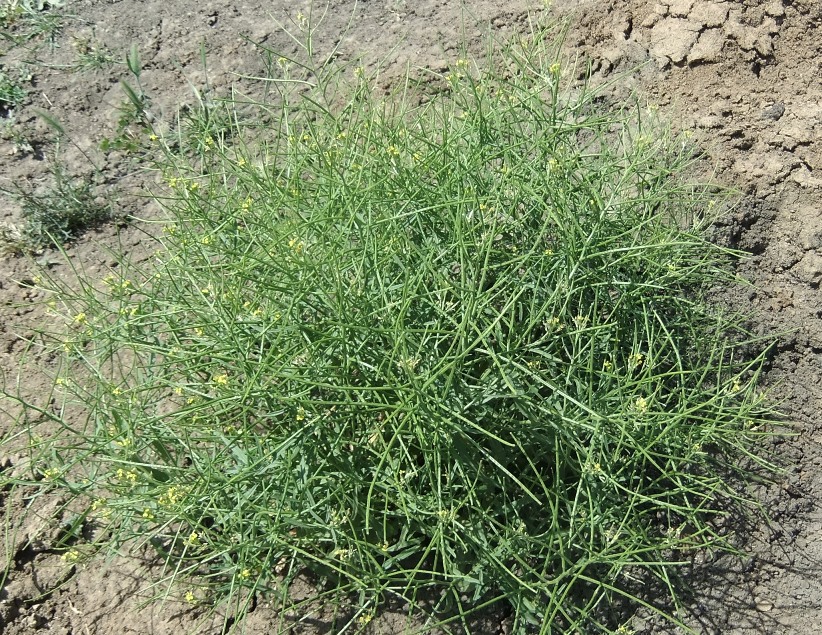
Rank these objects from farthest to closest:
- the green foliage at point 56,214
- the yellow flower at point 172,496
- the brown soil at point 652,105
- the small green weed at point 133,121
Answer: the small green weed at point 133,121 < the green foliage at point 56,214 < the brown soil at point 652,105 < the yellow flower at point 172,496

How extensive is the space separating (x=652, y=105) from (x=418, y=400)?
5.26 feet

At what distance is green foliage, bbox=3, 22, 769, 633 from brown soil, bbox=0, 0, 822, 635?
0.60 ft

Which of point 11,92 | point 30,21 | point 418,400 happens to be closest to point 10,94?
point 11,92

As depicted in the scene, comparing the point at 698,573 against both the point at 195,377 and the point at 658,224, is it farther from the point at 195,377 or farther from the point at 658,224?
the point at 195,377

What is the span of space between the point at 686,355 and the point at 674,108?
111 centimetres

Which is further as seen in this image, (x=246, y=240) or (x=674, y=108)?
(x=674, y=108)

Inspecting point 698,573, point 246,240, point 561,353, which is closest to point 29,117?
point 246,240

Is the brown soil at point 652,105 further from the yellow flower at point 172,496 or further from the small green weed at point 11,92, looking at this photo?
the yellow flower at point 172,496

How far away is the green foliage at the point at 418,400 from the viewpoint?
193 centimetres

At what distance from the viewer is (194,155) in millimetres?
3131

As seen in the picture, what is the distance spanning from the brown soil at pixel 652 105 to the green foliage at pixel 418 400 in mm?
184

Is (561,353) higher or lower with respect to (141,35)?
lower

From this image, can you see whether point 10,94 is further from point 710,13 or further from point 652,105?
point 710,13

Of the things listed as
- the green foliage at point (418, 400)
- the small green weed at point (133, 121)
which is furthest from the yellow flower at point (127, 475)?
the small green weed at point (133, 121)
